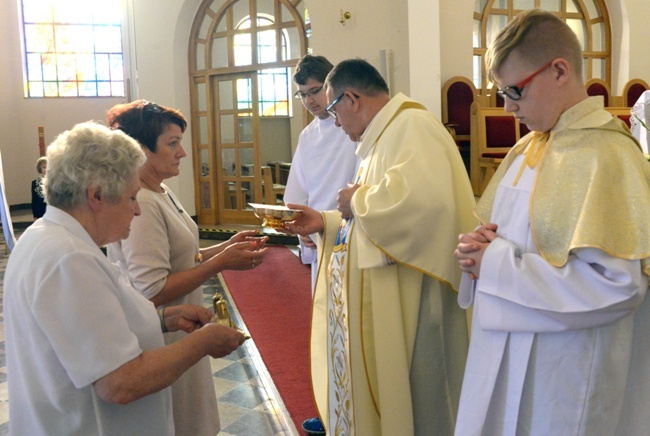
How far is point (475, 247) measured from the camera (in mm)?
1659

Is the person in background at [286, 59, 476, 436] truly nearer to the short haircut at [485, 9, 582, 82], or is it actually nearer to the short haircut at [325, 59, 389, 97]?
the short haircut at [325, 59, 389, 97]

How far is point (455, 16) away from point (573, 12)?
2.20m

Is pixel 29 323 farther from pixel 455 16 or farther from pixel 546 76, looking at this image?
pixel 455 16

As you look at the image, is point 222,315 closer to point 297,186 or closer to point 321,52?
point 297,186

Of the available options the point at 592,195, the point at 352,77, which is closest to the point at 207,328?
the point at 592,195

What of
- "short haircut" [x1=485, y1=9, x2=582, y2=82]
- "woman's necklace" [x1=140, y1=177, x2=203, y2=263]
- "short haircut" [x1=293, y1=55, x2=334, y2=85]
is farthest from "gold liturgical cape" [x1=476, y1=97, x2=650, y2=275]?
"short haircut" [x1=293, y1=55, x2=334, y2=85]

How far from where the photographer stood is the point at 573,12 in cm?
991

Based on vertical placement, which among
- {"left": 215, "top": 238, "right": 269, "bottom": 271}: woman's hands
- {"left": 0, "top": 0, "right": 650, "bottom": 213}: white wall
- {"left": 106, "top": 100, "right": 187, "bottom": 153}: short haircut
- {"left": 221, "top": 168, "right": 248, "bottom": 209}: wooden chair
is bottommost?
{"left": 221, "top": 168, "right": 248, "bottom": 209}: wooden chair

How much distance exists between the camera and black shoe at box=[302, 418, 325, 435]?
321 cm

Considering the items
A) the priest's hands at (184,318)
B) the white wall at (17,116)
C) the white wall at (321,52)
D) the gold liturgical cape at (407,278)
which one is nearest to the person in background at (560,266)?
the gold liturgical cape at (407,278)

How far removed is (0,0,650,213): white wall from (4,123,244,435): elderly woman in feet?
21.4

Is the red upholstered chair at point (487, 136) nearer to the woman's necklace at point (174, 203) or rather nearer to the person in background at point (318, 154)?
the person in background at point (318, 154)

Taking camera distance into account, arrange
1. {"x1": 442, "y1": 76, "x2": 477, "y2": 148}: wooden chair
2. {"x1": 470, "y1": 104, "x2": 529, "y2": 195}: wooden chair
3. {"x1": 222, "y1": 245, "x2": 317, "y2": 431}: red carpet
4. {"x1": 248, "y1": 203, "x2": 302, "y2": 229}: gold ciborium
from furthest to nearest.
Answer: {"x1": 442, "y1": 76, "x2": 477, "y2": 148}: wooden chair
{"x1": 470, "y1": 104, "x2": 529, "y2": 195}: wooden chair
{"x1": 222, "y1": 245, "x2": 317, "y2": 431}: red carpet
{"x1": 248, "y1": 203, "x2": 302, "y2": 229}: gold ciborium

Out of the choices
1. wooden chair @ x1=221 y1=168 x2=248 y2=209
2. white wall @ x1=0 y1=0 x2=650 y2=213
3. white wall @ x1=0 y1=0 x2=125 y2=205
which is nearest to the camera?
white wall @ x1=0 y1=0 x2=650 y2=213
